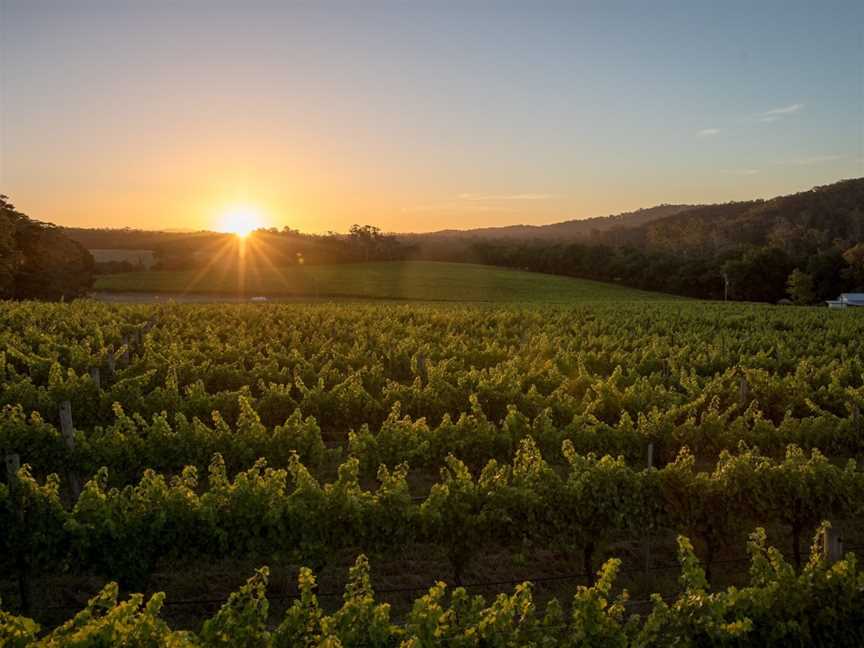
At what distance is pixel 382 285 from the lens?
6588 cm

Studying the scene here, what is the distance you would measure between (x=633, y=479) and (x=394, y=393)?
6.67 metres

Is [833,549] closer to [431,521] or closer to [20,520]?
[431,521]

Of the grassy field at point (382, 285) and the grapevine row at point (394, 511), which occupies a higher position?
the grassy field at point (382, 285)

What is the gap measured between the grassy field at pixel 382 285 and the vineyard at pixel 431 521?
143ft

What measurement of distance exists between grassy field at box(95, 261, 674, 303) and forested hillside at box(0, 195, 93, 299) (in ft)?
35.1

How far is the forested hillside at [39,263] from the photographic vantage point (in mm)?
47406

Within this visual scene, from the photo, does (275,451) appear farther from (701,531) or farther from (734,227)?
(734,227)

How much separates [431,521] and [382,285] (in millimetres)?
57853

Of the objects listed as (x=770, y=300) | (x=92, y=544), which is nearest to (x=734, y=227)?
(x=770, y=300)

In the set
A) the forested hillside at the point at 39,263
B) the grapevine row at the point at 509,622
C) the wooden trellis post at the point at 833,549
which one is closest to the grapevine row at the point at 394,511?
the grapevine row at the point at 509,622

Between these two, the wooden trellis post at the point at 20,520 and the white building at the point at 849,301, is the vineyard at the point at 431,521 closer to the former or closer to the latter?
the wooden trellis post at the point at 20,520

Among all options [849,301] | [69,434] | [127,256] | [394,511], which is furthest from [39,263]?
[849,301]

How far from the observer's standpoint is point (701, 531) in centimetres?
949

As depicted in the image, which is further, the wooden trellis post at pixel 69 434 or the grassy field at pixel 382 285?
the grassy field at pixel 382 285
